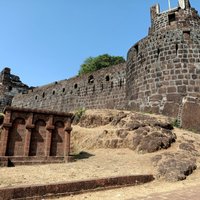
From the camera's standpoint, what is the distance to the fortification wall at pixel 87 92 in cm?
2183

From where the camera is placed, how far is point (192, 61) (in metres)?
14.3

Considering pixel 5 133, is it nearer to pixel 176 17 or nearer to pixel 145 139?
pixel 145 139

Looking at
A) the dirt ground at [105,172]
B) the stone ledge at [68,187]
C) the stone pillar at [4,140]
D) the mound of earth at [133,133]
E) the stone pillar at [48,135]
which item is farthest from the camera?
the mound of earth at [133,133]

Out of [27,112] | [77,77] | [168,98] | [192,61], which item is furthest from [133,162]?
[77,77]

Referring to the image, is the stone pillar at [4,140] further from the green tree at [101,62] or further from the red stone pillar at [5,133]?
the green tree at [101,62]

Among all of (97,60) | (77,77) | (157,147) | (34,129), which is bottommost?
(157,147)

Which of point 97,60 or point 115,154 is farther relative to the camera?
point 97,60

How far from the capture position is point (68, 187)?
552cm

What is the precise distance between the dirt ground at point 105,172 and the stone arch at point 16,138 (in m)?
1.19

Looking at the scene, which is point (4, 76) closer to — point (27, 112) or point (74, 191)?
point (27, 112)

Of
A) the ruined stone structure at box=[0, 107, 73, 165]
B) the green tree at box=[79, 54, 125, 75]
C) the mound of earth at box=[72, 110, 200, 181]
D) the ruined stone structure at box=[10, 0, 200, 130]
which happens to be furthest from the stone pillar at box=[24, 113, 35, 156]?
the green tree at box=[79, 54, 125, 75]

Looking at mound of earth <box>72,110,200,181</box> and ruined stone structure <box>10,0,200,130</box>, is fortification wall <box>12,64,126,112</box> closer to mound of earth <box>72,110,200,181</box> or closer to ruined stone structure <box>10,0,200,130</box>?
ruined stone structure <box>10,0,200,130</box>

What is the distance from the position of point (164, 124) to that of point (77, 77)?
54.5 ft

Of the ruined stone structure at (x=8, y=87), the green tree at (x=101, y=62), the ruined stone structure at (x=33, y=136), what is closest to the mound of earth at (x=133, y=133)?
the ruined stone structure at (x=33, y=136)
